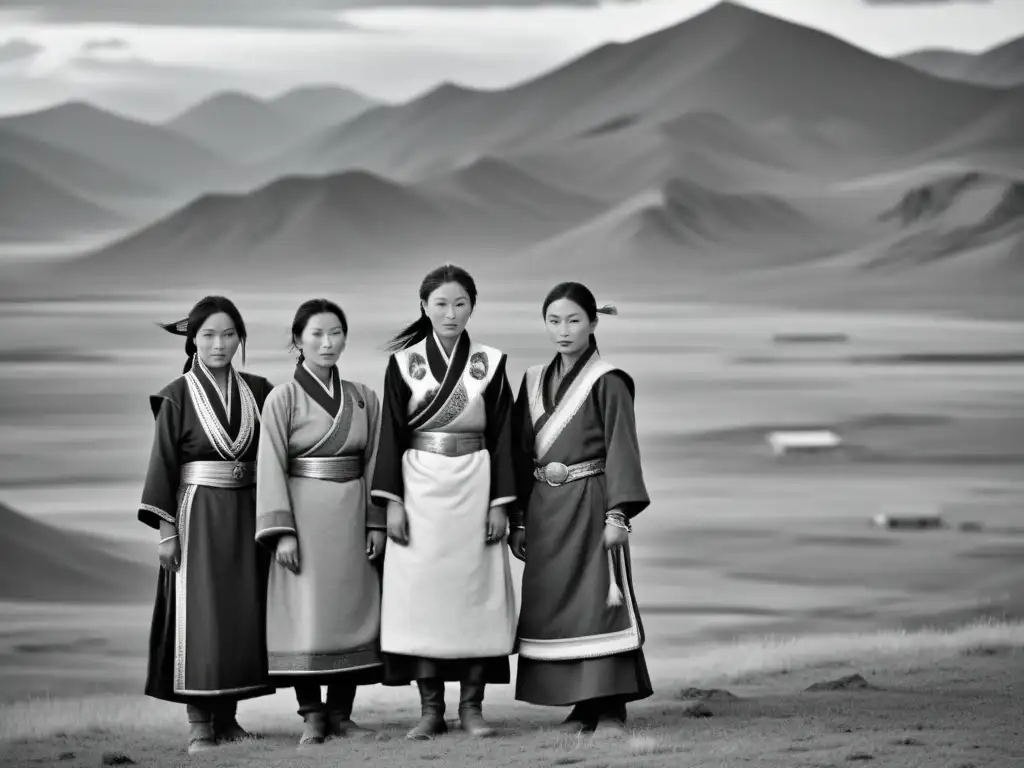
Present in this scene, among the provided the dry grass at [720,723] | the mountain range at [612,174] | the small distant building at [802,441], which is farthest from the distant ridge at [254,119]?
the dry grass at [720,723]

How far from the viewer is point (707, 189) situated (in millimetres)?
19391

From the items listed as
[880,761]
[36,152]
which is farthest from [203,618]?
[36,152]

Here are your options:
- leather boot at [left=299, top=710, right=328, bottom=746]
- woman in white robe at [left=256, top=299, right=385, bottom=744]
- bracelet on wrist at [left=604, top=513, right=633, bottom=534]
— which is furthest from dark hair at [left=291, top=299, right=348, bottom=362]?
leather boot at [left=299, top=710, right=328, bottom=746]

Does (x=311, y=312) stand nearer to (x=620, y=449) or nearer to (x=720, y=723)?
(x=620, y=449)

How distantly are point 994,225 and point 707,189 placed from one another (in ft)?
12.3

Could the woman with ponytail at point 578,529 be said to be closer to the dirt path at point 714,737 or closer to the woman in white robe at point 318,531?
the dirt path at point 714,737

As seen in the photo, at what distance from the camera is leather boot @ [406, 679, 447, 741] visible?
140 inches

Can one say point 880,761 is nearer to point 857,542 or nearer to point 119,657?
point 119,657

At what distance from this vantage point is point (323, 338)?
11.6 ft

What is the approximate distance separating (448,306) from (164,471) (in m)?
0.76

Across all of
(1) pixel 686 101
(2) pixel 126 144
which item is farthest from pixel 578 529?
(1) pixel 686 101

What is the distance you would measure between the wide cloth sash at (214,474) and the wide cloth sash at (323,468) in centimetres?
13

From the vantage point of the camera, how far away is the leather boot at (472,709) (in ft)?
11.7

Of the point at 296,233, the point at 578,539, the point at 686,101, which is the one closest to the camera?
the point at 578,539
